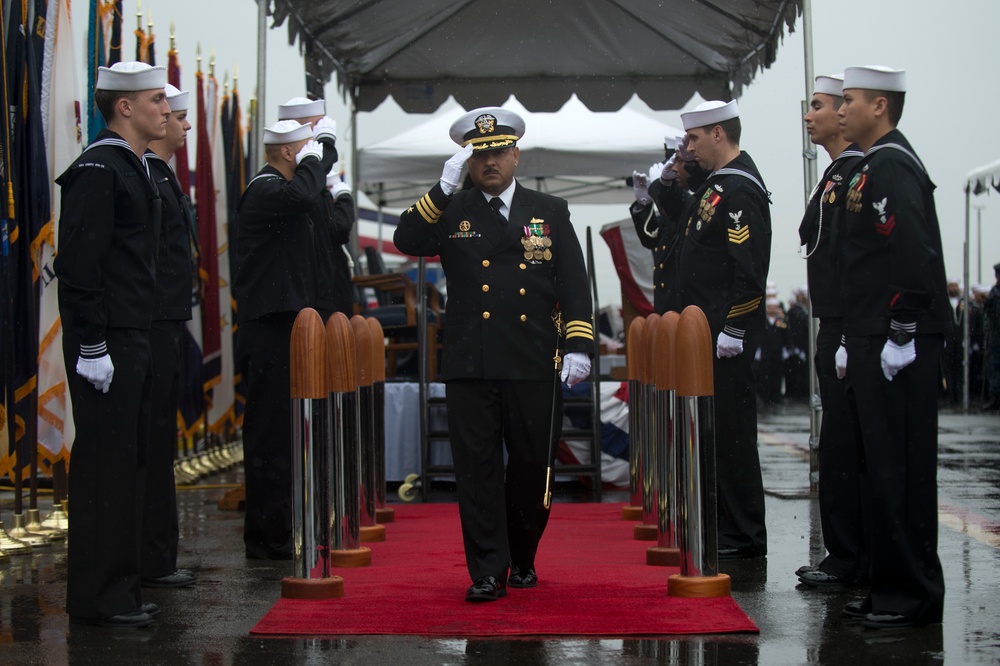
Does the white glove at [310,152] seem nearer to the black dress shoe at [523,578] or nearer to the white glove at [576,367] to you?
the white glove at [576,367]

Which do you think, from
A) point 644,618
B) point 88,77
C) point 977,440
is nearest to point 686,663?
point 644,618

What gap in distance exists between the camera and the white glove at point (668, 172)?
8336mm

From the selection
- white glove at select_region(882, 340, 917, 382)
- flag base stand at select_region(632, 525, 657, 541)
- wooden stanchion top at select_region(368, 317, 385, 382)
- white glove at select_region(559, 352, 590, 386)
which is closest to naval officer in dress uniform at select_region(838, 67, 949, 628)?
white glove at select_region(882, 340, 917, 382)

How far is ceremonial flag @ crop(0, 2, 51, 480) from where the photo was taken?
298 inches

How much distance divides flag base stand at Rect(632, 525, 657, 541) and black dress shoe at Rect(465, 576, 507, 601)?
223 cm

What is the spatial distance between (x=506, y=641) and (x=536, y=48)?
305 inches

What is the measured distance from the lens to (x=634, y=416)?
855 cm

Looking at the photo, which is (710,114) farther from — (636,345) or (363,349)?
(363,349)

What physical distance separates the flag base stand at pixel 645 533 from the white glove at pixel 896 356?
2.94 metres

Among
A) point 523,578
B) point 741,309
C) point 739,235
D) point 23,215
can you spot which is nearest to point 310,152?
point 23,215

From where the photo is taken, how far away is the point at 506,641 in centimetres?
490

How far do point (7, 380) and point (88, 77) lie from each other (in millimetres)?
2858

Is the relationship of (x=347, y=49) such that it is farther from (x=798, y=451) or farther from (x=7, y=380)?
(x=798, y=451)

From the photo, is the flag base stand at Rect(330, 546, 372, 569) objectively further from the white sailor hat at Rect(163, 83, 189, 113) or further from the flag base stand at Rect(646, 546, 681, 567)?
the white sailor hat at Rect(163, 83, 189, 113)
